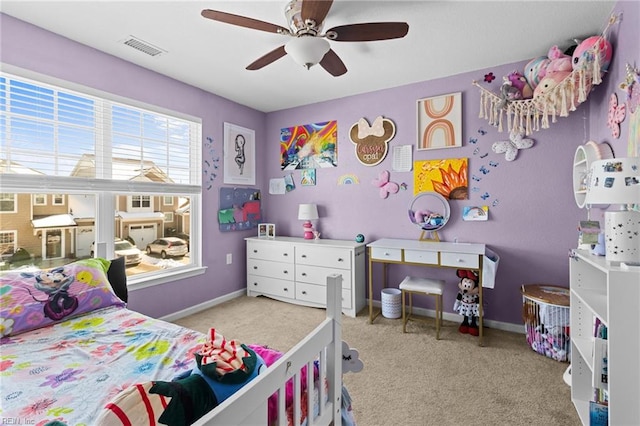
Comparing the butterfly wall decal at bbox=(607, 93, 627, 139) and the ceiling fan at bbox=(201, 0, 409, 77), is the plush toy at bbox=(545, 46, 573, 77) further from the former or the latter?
the ceiling fan at bbox=(201, 0, 409, 77)

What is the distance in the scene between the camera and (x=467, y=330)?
107 inches

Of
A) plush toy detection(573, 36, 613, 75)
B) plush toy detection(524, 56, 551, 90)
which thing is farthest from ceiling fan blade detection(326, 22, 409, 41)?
plush toy detection(524, 56, 551, 90)

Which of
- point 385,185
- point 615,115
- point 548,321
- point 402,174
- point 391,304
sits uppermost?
point 615,115

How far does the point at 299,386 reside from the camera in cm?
102

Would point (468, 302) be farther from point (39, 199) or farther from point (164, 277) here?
point (39, 199)

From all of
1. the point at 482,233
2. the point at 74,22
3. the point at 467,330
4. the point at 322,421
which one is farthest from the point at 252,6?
the point at 467,330

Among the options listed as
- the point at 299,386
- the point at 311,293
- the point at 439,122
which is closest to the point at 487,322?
the point at 311,293

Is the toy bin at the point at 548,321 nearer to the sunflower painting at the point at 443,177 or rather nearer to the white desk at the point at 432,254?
the white desk at the point at 432,254

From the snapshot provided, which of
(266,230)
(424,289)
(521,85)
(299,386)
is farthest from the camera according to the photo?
(266,230)

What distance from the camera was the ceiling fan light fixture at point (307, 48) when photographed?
6.23 ft

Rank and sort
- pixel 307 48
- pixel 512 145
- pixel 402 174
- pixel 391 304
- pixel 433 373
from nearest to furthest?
pixel 307 48
pixel 433 373
pixel 512 145
pixel 391 304
pixel 402 174

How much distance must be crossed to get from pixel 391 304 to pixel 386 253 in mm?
569

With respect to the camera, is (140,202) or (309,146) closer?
(140,202)

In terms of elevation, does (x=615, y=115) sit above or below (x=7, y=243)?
above
